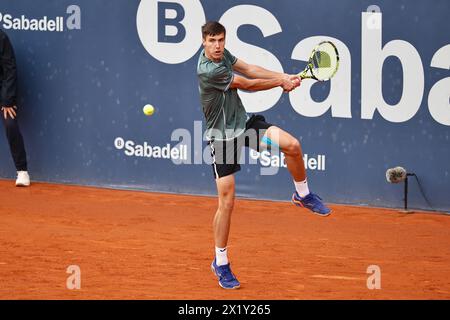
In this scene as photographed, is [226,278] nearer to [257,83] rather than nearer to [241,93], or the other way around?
[257,83]

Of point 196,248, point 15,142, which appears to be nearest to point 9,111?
point 15,142

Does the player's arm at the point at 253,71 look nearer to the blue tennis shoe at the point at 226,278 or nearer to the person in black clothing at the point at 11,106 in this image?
the blue tennis shoe at the point at 226,278

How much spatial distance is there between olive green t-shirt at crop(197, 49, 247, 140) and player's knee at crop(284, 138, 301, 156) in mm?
405

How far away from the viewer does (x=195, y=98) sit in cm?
1188

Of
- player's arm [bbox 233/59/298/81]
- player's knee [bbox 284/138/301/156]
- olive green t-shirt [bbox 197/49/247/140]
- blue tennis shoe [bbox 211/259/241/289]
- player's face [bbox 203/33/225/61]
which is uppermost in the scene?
player's face [bbox 203/33/225/61]

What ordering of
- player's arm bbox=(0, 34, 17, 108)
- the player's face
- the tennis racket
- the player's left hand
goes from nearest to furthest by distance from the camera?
the player's face
the tennis racket
player's arm bbox=(0, 34, 17, 108)
the player's left hand

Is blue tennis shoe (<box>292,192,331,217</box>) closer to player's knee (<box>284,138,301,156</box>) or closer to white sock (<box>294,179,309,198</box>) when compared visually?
white sock (<box>294,179,309,198</box>)

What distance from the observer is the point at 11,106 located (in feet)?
40.5

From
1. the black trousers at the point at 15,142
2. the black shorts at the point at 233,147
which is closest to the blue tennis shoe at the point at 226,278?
the black shorts at the point at 233,147

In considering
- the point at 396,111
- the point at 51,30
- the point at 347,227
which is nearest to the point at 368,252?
the point at 347,227

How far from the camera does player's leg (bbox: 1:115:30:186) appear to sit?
12391 millimetres

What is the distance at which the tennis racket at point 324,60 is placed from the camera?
8.08m

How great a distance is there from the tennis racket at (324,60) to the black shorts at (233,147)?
0.74 metres

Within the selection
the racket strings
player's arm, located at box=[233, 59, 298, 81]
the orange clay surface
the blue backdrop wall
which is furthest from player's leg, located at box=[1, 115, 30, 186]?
the racket strings
